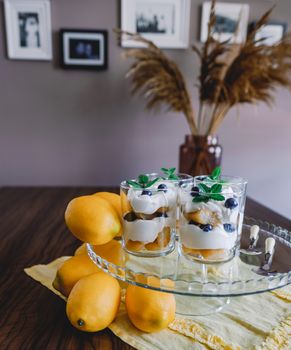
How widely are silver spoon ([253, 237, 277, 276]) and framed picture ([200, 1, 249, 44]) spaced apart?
997 millimetres

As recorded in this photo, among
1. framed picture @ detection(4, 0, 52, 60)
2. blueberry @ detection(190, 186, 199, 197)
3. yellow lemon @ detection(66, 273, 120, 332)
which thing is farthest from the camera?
framed picture @ detection(4, 0, 52, 60)

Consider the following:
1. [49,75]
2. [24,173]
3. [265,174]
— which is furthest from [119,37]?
[265,174]

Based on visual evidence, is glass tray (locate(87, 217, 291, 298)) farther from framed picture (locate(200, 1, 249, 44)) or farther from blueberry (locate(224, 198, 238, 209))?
framed picture (locate(200, 1, 249, 44))

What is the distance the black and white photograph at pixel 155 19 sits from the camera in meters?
1.27

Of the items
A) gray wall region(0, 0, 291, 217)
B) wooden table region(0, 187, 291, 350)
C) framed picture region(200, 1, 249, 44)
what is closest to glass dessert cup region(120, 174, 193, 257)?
wooden table region(0, 187, 291, 350)

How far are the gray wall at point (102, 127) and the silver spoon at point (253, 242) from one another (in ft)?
2.69

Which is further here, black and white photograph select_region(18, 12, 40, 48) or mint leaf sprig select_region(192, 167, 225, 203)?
black and white photograph select_region(18, 12, 40, 48)

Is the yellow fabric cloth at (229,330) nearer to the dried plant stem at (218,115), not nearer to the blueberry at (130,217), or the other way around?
the blueberry at (130,217)

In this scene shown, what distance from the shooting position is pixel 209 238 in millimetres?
459

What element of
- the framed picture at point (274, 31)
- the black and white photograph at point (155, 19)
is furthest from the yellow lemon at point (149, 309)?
the framed picture at point (274, 31)

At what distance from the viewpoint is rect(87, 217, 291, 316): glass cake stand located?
1.27ft

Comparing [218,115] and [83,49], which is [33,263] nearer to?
[218,115]

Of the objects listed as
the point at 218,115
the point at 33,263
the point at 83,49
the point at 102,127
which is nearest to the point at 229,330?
the point at 33,263

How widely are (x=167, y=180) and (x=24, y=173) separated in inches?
42.5
